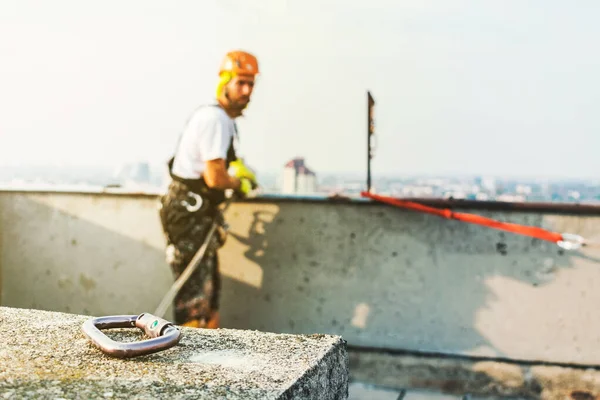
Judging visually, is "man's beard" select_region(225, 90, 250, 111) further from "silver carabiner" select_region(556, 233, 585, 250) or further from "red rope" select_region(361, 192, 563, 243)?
"silver carabiner" select_region(556, 233, 585, 250)

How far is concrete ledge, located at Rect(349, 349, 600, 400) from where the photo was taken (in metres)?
3.96

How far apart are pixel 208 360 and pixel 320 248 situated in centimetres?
305

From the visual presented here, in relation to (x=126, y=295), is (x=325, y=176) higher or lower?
higher

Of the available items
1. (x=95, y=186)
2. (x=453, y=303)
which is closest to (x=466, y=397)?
(x=453, y=303)

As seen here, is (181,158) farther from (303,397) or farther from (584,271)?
(303,397)

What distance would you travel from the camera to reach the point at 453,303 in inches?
164

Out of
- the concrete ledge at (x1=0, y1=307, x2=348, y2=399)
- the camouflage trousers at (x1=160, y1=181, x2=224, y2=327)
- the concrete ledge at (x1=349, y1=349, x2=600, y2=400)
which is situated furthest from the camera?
the camouflage trousers at (x1=160, y1=181, x2=224, y2=327)

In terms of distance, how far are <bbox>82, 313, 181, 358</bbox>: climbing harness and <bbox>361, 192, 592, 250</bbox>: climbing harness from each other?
2.85 metres

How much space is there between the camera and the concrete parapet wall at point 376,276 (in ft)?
13.2

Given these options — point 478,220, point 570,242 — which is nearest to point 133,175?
point 478,220

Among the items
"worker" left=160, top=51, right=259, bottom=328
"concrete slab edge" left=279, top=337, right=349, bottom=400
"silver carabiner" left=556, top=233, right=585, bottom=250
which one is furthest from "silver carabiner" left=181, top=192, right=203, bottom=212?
"concrete slab edge" left=279, top=337, right=349, bottom=400

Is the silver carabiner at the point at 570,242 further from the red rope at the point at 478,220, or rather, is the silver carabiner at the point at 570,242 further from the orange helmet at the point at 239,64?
the orange helmet at the point at 239,64

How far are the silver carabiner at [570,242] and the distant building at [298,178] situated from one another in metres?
1.69

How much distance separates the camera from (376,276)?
4270mm
